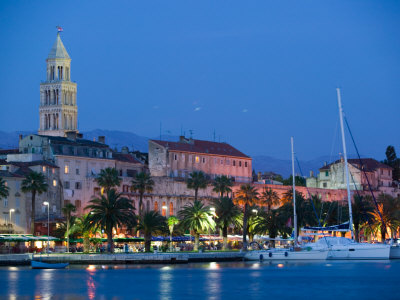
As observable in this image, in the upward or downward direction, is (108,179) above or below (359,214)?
above

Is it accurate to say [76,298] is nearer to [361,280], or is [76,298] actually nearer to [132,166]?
[361,280]

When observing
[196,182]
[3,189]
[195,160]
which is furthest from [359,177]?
[3,189]

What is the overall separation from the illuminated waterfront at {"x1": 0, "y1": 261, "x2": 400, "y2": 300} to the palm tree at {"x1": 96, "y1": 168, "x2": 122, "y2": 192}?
28708mm

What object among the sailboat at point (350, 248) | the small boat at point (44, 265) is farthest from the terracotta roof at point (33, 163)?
the sailboat at point (350, 248)

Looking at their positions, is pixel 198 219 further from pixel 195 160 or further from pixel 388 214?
pixel 195 160

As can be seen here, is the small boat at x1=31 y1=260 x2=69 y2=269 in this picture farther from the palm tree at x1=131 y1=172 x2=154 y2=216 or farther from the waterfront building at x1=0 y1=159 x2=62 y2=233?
the palm tree at x1=131 y1=172 x2=154 y2=216

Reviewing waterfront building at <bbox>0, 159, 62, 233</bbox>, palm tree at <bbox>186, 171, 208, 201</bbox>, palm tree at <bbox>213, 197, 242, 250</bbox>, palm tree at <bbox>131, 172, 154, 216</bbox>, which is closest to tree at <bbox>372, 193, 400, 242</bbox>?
palm tree at <bbox>213, 197, 242, 250</bbox>

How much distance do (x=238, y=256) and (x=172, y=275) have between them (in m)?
26.1

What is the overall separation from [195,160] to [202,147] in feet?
17.7

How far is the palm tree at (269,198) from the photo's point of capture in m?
160

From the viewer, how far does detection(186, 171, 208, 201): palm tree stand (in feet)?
495

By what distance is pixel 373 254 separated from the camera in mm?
105938

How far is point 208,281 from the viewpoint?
8600 centimetres

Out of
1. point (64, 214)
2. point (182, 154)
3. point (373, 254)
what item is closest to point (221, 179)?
point (182, 154)
